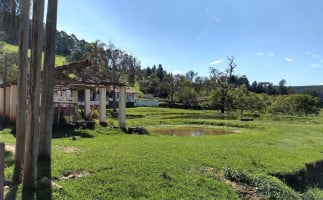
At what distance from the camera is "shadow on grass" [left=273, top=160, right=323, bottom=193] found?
497 inches

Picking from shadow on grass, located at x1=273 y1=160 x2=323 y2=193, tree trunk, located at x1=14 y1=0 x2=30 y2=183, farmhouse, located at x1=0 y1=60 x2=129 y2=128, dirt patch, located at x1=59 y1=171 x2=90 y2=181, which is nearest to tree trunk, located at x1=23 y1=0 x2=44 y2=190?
tree trunk, located at x1=14 y1=0 x2=30 y2=183

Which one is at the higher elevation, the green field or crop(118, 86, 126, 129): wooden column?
crop(118, 86, 126, 129): wooden column

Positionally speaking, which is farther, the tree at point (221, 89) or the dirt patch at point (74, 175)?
the tree at point (221, 89)

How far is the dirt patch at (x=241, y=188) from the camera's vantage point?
1026 centimetres

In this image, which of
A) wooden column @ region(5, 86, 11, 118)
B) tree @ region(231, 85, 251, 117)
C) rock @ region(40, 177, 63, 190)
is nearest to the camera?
→ rock @ region(40, 177, 63, 190)

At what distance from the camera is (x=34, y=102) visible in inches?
321

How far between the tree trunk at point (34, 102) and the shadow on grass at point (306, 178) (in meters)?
8.11

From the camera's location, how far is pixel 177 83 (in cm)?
9156

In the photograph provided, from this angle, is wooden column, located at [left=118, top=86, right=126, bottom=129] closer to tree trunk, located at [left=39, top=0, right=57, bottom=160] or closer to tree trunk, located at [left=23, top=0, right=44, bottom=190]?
tree trunk, located at [left=39, top=0, right=57, bottom=160]

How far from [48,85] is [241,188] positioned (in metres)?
6.38

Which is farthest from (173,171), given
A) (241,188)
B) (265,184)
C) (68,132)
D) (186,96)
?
(186,96)

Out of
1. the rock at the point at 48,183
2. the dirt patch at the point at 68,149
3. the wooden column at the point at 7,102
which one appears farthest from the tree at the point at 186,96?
the rock at the point at 48,183

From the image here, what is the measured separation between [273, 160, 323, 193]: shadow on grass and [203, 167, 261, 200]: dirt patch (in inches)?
85.1

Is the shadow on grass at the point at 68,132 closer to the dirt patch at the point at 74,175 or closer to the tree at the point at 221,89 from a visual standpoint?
the dirt patch at the point at 74,175
